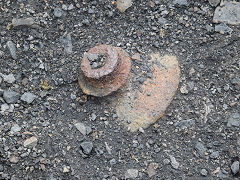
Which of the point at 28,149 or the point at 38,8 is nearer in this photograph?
the point at 28,149

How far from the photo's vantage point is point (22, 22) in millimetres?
3189

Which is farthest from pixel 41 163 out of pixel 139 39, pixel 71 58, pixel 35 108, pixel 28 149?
pixel 139 39

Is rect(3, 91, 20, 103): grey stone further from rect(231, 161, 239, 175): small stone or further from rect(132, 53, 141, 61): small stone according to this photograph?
rect(231, 161, 239, 175): small stone

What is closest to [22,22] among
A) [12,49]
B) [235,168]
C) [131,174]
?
[12,49]

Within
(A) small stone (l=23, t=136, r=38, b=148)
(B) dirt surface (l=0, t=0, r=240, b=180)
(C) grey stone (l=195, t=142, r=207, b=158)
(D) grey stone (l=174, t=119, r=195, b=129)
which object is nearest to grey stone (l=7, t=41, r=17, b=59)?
(B) dirt surface (l=0, t=0, r=240, b=180)

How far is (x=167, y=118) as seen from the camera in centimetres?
300

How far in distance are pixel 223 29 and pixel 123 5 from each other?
0.83m

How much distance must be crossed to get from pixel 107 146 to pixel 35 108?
2.02ft

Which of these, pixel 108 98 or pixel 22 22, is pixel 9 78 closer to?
pixel 22 22

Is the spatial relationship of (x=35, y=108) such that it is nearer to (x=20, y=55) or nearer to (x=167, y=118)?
(x=20, y=55)

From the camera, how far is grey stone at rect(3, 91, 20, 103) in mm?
3020

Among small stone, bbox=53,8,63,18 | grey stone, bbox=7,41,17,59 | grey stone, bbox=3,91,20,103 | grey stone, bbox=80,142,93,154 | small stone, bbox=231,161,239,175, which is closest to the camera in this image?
small stone, bbox=231,161,239,175

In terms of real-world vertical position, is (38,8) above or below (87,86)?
above

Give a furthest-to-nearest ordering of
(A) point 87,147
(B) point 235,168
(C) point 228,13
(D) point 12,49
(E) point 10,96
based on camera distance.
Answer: (C) point 228,13 → (D) point 12,49 → (E) point 10,96 → (A) point 87,147 → (B) point 235,168
